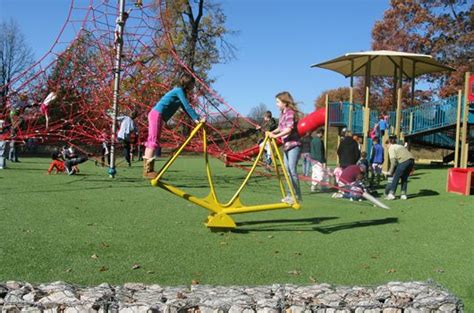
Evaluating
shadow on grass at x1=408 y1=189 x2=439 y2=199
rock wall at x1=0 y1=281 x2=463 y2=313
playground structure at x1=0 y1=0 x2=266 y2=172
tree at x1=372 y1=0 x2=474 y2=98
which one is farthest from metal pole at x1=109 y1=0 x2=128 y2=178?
tree at x1=372 y1=0 x2=474 y2=98

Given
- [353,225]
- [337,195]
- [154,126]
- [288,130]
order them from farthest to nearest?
[337,195], [154,126], [353,225], [288,130]

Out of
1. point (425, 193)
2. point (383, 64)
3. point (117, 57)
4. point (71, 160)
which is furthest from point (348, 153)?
point (383, 64)

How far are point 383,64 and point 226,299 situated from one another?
1918 cm

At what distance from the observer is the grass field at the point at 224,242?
14.9 ft

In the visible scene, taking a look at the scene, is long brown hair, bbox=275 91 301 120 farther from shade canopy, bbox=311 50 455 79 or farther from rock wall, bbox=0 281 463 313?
shade canopy, bbox=311 50 455 79

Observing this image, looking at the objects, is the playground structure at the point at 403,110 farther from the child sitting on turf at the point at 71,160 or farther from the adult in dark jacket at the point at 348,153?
the child sitting on turf at the point at 71,160

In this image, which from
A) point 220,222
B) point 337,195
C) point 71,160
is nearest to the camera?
point 220,222

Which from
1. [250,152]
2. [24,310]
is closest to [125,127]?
[250,152]

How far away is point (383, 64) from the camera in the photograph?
20828 mm

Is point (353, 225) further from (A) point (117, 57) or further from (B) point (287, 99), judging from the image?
(A) point (117, 57)

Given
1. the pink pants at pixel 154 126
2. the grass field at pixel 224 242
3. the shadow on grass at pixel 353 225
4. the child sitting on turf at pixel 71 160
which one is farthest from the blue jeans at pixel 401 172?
the child sitting on turf at pixel 71 160

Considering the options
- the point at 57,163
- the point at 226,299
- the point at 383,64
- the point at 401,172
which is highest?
the point at 383,64

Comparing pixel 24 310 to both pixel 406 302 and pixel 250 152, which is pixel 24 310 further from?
pixel 250 152

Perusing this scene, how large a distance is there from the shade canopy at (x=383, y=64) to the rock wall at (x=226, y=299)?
1520 centimetres
